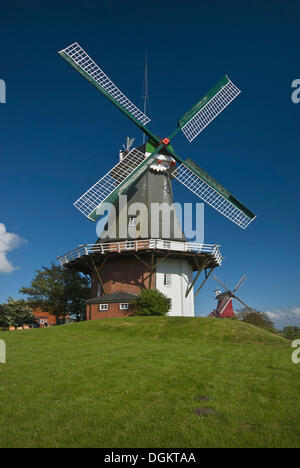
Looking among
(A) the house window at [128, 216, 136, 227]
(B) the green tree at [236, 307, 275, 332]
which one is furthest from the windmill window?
(B) the green tree at [236, 307, 275, 332]

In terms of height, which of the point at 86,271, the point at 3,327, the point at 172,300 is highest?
the point at 86,271

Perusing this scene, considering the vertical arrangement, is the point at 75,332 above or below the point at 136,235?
below

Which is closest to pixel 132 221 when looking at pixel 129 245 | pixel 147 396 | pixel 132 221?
pixel 132 221

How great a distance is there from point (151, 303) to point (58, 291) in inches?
643

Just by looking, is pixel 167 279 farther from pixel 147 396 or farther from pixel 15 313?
pixel 15 313

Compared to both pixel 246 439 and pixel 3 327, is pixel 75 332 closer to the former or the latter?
pixel 246 439

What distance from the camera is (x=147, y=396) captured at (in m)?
7.80

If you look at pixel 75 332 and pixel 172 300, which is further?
pixel 172 300

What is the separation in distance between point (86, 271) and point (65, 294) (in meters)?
6.51

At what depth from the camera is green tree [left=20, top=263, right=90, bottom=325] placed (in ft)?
120

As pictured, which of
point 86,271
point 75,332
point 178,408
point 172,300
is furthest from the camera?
point 86,271

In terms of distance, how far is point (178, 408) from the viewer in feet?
23.2

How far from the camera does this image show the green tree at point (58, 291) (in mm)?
36594
